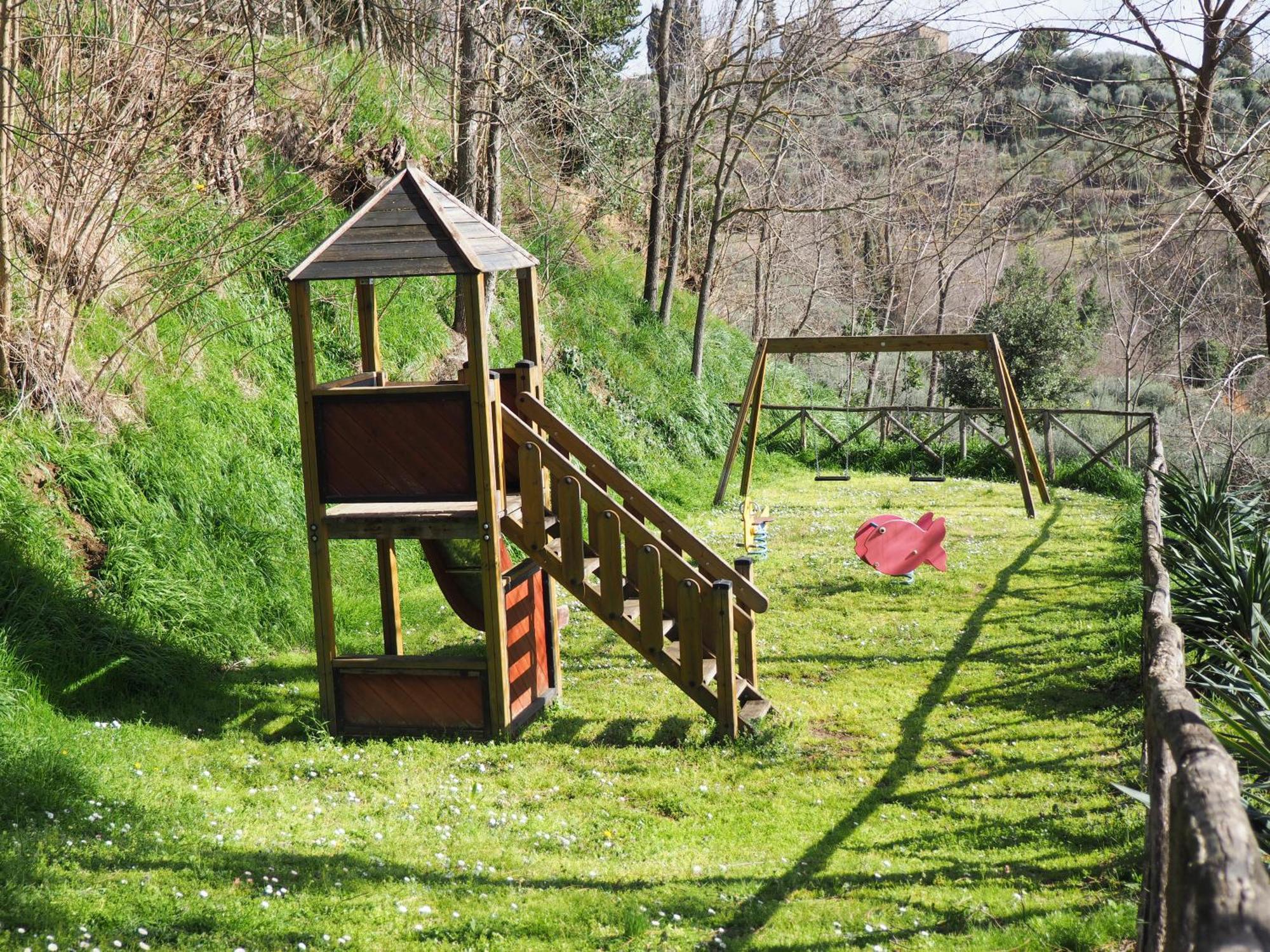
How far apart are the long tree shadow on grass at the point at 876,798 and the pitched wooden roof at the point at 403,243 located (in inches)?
151

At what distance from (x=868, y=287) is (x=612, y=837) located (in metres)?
28.7

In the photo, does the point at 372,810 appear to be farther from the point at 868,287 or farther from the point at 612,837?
the point at 868,287

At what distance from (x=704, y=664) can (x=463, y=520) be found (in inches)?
71.6

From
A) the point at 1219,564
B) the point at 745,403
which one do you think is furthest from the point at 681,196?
the point at 1219,564

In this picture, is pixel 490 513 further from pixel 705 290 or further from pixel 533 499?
pixel 705 290

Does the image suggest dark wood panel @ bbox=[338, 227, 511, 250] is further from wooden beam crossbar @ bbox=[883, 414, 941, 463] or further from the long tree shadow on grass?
wooden beam crossbar @ bbox=[883, 414, 941, 463]

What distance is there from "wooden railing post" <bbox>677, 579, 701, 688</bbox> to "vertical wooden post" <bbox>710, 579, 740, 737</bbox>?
12 cm

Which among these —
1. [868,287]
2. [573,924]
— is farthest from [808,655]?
[868,287]

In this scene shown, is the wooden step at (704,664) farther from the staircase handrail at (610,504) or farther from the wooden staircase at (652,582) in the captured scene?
the staircase handrail at (610,504)

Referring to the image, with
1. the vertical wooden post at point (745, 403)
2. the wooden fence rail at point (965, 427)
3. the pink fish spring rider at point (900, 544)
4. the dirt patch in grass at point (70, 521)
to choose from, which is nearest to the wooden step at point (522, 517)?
the dirt patch in grass at point (70, 521)

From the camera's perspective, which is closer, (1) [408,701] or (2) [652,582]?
(2) [652,582]

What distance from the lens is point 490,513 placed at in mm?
7332

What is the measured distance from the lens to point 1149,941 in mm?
3590

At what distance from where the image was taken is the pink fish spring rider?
11023 millimetres
